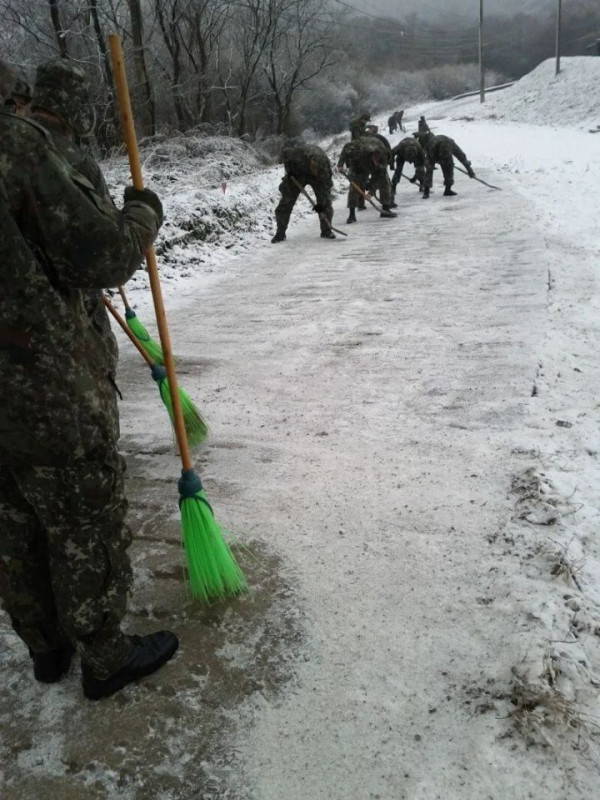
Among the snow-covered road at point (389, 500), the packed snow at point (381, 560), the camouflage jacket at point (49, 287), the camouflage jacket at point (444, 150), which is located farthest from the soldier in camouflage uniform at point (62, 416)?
the camouflage jacket at point (444, 150)

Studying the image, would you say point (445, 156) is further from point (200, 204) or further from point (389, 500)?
point (389, 500)

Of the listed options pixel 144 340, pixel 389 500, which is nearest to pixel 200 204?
pixel 144 340

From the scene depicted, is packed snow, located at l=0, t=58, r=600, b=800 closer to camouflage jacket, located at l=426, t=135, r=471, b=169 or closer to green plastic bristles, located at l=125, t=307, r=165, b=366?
green plastic bristles, located at l=125, t=307, r=165, b=366

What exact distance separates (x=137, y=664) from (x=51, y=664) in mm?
284

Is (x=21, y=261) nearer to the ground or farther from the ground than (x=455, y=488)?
farther from the ground

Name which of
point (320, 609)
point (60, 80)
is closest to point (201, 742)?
point (320, 609)

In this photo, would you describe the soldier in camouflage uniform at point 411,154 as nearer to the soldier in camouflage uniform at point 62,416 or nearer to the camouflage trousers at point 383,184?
the camouflage trousers at point 383,184

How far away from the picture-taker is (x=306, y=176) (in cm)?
918

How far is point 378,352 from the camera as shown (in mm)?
4465

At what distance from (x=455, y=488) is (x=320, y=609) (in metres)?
0.97

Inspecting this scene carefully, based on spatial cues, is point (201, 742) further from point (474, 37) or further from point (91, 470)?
point (474, 37)

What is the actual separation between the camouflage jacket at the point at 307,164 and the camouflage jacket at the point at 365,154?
5.66 feet

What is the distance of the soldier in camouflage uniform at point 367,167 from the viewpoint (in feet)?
34.6

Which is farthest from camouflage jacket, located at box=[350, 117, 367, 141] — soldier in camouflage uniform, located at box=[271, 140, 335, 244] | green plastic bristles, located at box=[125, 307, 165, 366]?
green plastic bristles, located at box=[125, 307, 165, 366]
